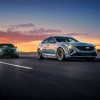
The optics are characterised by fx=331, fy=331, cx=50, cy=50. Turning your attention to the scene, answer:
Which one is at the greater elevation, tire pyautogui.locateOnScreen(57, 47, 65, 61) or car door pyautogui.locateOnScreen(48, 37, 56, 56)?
car door pyautogui.locateOnScreen(48, 37, 56, 56)

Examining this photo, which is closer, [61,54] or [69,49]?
[69,49]

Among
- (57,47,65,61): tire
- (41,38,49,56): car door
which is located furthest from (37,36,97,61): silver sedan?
(41,38,49,56): car door

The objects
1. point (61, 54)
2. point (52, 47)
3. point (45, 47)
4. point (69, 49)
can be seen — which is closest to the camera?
A: point (69, 49)

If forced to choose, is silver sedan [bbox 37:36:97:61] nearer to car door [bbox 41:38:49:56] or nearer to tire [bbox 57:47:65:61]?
tire [bbox 57:47:65:61]

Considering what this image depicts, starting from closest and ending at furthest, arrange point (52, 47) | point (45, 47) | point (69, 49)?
point (69, 49) → point (52, 47) → point (45, 47)

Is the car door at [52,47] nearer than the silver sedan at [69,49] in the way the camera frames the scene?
No

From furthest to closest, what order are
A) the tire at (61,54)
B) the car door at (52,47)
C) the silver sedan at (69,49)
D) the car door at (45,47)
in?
the car door at (45,47)
the car door at (52,47)
the tire at (61,54)
the silver sedan at (69,49)

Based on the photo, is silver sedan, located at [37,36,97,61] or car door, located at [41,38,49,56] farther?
car door, located at [41,38,49,56]

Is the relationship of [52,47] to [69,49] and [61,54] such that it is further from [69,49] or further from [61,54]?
[69,49]

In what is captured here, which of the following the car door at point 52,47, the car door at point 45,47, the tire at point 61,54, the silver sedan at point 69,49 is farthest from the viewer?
the car door at point 45,47

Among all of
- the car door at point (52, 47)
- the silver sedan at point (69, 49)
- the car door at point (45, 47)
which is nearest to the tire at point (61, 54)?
the silver sedan at point (69, 49)

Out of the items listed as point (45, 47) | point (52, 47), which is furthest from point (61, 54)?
point (45, 47)

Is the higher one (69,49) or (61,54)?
(69,49)

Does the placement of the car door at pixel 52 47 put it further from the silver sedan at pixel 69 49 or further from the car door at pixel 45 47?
the car door at pixel 45 47
